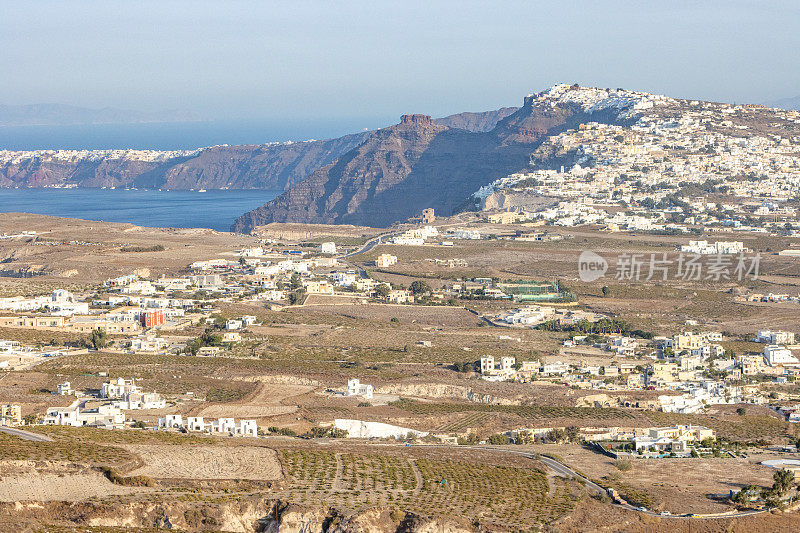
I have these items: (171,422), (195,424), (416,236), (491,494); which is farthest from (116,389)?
(416,236)

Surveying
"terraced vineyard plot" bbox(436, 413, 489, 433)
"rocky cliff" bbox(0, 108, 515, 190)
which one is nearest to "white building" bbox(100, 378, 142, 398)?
"terraced vineyard plot" bbox(436, 413, 489, 433)

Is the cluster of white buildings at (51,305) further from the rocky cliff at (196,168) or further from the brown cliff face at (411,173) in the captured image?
the rocky cliff at (196,168)

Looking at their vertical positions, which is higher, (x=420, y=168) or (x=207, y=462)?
(x=420, y=168)

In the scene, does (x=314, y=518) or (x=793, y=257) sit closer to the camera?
(x=314, y=518)

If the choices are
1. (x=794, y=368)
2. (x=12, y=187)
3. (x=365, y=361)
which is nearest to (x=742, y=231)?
(x=794, y=368)

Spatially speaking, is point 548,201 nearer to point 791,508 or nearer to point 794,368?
point 794,368

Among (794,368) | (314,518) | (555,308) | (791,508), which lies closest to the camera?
(314,518)

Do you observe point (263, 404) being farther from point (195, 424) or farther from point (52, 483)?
point (52, 483)
